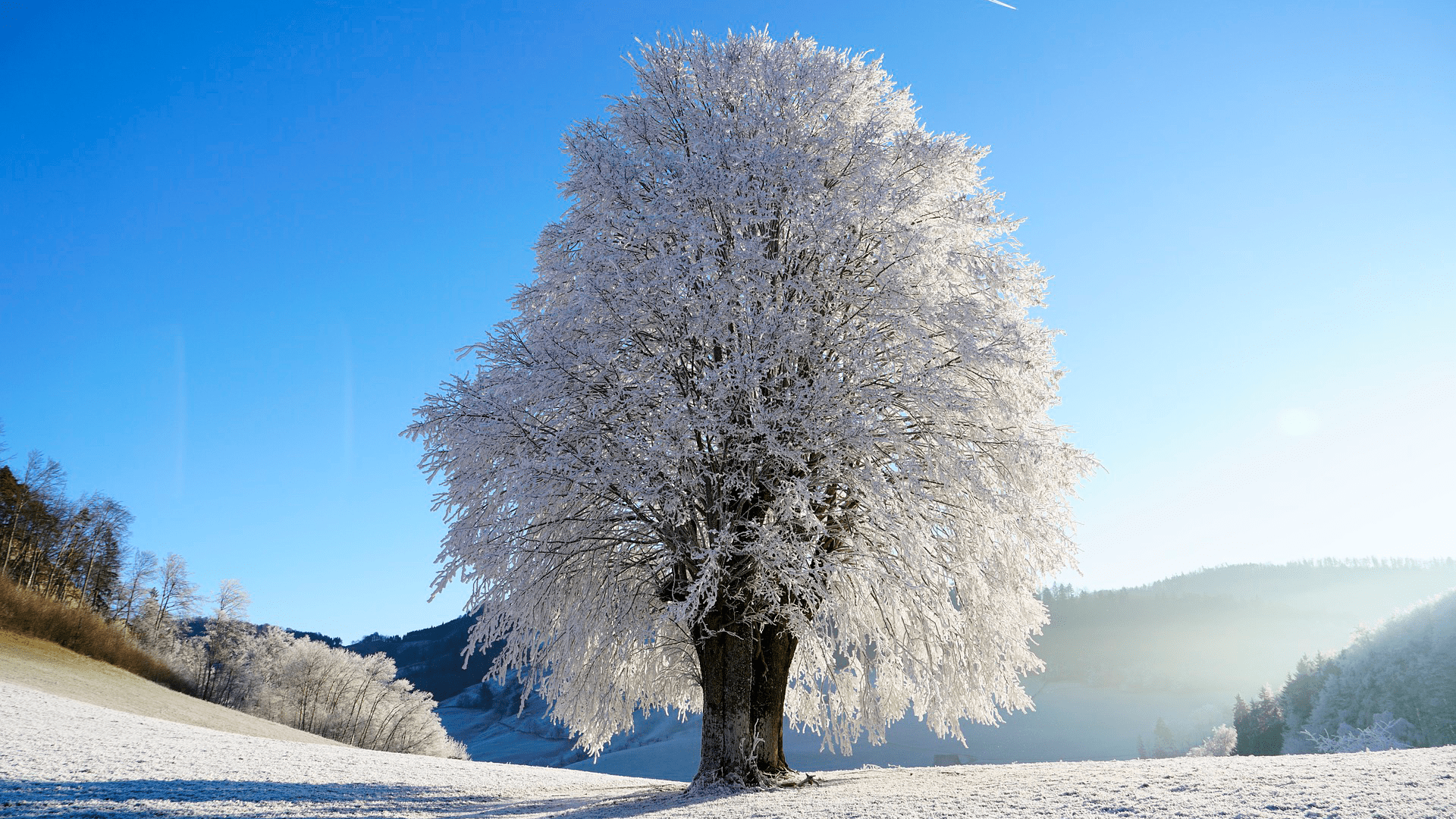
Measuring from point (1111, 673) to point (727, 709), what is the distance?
140 metres

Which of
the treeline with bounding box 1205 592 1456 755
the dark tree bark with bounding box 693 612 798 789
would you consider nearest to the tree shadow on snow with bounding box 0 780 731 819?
the dark tree bark with bounding box 693 612 798 789

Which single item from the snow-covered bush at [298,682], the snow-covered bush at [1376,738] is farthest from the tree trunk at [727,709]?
the snow-covered bush at [298,682]

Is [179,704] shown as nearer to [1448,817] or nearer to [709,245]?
[709,245]

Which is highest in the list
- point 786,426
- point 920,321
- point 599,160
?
point 599,160

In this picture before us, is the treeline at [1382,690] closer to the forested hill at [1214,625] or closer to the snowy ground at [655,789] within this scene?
the snowy ground at [655,789]

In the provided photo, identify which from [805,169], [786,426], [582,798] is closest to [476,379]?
[786,426]

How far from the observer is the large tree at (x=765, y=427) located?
10.4m

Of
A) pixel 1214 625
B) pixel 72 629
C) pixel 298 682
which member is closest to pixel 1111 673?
pixel 1214 625

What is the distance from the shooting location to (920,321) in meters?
11.3

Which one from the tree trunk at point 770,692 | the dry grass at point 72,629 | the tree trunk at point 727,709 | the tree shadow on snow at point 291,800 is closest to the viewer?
the tree shadow on snow at point 291,800

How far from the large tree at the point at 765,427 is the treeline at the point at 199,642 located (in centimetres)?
4674

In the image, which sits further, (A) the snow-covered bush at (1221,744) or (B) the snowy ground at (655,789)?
(A) the snow-covered bush at (1221,744)

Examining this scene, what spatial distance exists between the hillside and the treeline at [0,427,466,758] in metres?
11.4

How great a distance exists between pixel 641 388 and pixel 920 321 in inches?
169
